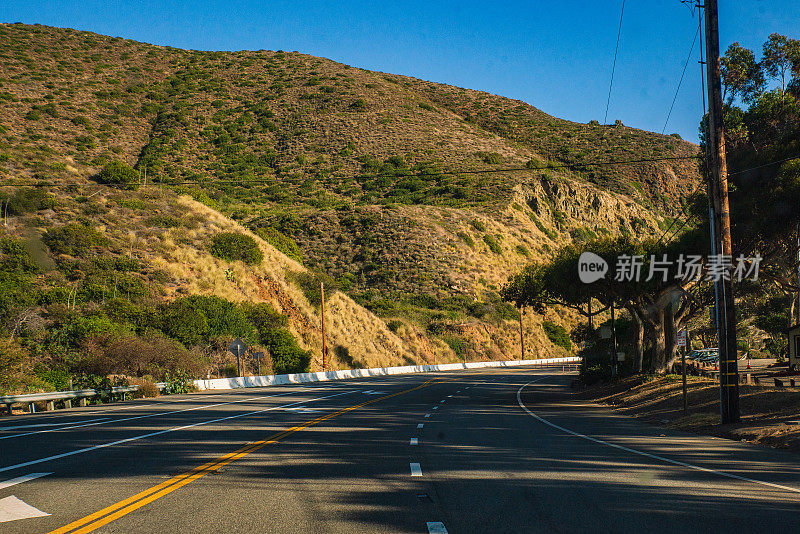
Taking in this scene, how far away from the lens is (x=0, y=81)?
8312 cm

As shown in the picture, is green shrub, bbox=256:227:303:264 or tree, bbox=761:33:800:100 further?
green shrub, bbox=256:227:303:264

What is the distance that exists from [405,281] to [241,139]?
30.8 metres

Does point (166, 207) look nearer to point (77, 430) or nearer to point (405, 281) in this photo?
point (405, 281)

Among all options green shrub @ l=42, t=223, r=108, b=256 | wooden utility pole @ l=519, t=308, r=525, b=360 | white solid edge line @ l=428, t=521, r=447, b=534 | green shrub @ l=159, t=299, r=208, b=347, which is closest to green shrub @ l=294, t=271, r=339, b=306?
green shrub @ l=159, t=299, r=208, b=347

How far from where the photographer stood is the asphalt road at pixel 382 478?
6.79 meters

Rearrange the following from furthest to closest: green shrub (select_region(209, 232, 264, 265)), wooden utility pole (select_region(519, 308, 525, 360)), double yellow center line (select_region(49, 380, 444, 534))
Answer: wooden utility pole (select_region(519, 308, 525, 360)) → green shrub (select_region(209, 232, 264, 265)) → double yellow center line (select_region(49, 380, 444, 534))

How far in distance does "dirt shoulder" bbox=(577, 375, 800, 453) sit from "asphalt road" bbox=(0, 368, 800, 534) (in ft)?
3.03

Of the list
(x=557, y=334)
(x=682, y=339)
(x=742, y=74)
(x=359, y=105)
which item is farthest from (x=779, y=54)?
(x=359, y=105)

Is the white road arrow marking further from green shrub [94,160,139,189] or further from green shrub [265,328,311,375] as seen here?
green shrub [94,160,139,189]

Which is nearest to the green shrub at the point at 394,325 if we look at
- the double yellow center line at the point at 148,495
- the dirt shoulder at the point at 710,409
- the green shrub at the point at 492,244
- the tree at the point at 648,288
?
the green shrub at the point at 492,244

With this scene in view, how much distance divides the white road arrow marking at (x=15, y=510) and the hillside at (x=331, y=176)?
41.5 m

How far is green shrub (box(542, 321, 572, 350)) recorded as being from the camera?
84.3 m

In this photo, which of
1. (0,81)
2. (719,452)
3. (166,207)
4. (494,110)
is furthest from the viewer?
(494,110)

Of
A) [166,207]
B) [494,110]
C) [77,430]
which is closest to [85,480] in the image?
[77,430]
